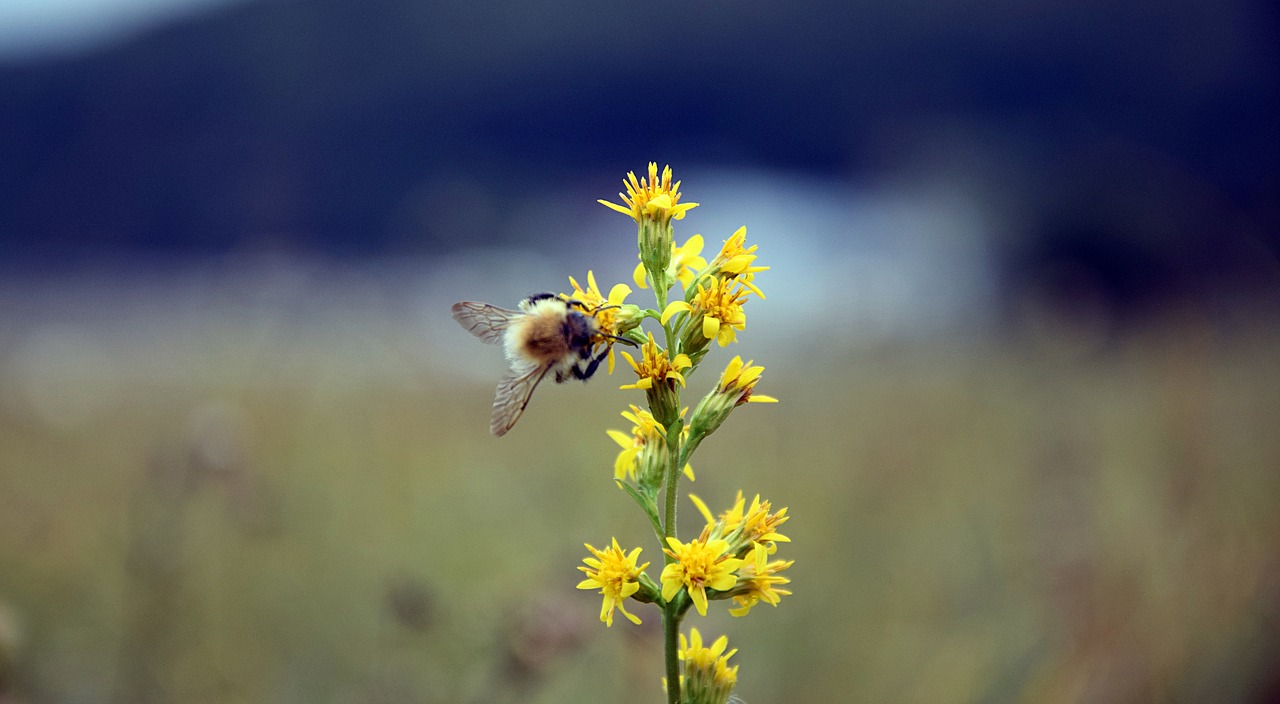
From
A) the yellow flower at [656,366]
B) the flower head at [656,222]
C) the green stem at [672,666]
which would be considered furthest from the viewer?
the flower head at [656,222]

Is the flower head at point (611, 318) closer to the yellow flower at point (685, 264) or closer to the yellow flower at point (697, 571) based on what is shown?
the yellow flower at point (685, 264)

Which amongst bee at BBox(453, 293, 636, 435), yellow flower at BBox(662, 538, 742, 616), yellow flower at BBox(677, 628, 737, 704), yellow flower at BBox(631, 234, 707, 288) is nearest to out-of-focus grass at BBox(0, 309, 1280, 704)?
yellow flower at BBox(677, 628, 737, 704)

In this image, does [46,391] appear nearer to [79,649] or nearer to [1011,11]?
[79,649]

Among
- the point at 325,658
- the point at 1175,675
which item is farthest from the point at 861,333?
the point at 325,658

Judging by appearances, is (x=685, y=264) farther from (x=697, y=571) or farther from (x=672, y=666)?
(x=672, y=666)

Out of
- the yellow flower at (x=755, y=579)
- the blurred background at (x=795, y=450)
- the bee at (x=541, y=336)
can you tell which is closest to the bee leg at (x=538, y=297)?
the bee at (x=541, y=336)

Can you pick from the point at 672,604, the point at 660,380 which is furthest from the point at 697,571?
the point at 660,380

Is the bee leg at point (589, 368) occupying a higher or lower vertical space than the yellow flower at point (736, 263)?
lower
